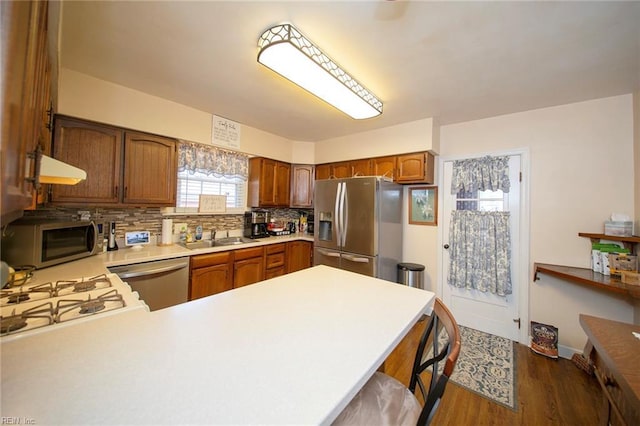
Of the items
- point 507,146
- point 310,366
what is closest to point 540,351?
point 507,146

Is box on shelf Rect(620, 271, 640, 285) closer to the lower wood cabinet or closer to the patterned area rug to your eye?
the patterned area rug

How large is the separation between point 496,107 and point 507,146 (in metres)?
0.47

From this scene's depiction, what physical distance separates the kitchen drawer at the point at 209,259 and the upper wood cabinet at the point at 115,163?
673 millimetres

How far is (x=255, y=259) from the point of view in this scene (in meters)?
2.89

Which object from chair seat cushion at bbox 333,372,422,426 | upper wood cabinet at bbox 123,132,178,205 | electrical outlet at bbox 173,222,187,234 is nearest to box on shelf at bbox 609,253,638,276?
chair seat cushion at bbox 333,372,422,426

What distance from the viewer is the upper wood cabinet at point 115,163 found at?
1.89m

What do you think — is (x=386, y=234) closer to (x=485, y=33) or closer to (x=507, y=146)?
(x=507, y=146)

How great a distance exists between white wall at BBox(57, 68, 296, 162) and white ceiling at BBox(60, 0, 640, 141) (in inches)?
3.9

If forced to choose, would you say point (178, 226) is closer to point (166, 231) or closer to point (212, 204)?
point (166, 231)

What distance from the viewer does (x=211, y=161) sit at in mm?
2912

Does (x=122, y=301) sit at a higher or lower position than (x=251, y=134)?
lower

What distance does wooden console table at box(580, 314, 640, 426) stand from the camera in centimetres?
77

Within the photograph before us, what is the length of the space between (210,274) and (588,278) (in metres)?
3.47

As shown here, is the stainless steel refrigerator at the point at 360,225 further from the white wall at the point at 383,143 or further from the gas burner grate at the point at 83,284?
the gas burner grate at the point at 83,284
